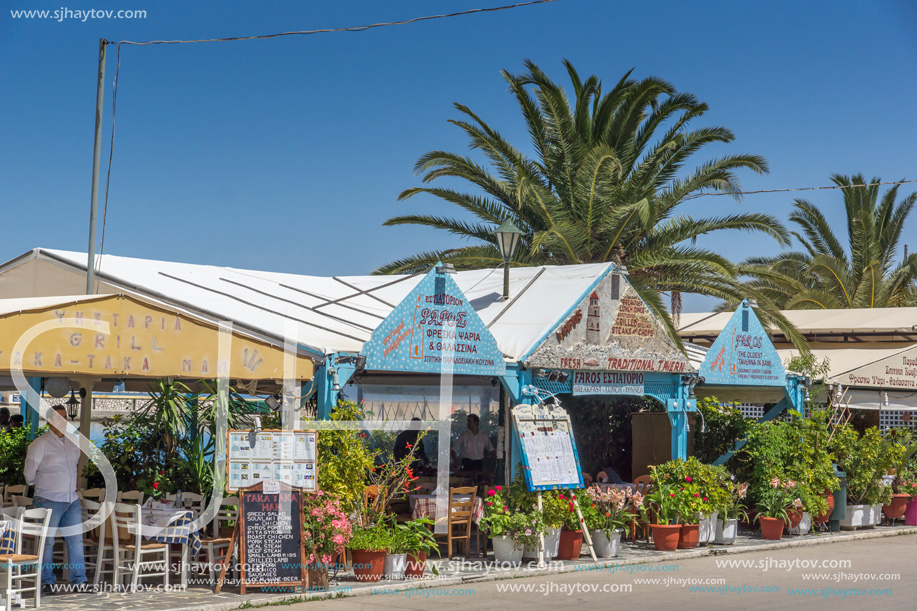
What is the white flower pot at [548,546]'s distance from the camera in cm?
1165

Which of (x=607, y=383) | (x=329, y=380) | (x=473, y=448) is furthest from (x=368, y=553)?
(x=473, y=448)

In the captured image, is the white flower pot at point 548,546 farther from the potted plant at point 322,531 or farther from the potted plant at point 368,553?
the potted plant at point 322,531

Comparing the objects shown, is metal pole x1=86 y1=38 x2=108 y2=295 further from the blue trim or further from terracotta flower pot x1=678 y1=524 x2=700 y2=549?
terracotta flower pot x1=678 y1=524 x2=700 y2=549

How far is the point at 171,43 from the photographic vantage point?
12930 millimetres

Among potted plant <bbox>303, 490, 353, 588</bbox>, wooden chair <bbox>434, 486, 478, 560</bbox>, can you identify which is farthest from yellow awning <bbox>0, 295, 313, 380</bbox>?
wooden chair <bbox>434, 486, 478, 560</bbox>

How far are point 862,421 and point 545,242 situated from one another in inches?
376

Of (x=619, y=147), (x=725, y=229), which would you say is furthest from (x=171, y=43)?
(x=725, y=229)

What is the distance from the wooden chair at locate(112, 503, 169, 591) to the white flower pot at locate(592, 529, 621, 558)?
17.3 feet

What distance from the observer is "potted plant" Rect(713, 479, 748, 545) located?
13469 mm

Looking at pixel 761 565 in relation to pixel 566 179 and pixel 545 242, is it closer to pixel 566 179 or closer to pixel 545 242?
pixel 545 242

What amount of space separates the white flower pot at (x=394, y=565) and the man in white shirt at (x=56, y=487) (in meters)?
2.94

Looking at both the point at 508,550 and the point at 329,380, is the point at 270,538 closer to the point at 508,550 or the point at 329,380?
the point at 329,380

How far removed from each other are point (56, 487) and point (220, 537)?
6.22 ft

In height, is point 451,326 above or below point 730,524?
above
